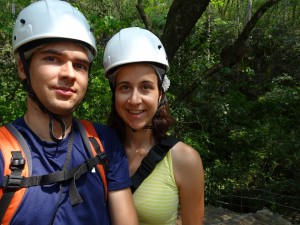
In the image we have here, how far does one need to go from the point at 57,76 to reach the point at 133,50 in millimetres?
588

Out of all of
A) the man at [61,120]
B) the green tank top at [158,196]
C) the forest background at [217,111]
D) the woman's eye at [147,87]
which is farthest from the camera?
the forest background at [217,111]

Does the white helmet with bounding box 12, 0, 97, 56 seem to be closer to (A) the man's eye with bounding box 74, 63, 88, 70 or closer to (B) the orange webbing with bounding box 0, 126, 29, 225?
(A) the man's eye with bounding box 74, 63, 88, 70

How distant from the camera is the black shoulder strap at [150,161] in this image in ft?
6.05

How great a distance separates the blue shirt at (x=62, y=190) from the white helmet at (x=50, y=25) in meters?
0.41

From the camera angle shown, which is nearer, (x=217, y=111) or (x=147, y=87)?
(x=147, y=87)

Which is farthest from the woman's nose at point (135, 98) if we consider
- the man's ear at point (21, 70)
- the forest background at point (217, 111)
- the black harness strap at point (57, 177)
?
the forest background at point (217, 111)

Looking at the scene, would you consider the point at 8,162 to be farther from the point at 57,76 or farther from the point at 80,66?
the point at 80,66

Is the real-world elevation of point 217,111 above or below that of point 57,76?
below

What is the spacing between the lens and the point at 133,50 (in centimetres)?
194

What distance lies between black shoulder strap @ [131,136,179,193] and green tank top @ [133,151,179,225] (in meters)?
0.03

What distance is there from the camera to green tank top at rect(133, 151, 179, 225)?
5.94ft

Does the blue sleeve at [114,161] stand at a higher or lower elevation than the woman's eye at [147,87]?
lower

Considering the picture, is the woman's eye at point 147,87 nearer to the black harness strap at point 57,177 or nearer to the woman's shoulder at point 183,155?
the woman's shoulder at point 183,155

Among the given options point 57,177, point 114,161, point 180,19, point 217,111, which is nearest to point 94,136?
point 114,161
